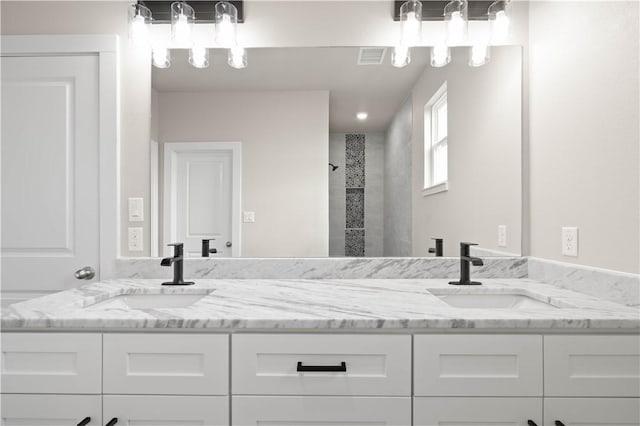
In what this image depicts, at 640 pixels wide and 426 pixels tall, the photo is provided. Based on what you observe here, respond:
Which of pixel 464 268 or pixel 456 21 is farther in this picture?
pixel 456 21

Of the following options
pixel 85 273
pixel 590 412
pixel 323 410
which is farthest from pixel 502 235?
pixel 85 273

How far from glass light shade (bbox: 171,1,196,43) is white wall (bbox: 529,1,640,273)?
63.5 inches

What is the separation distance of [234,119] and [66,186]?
2.81ft

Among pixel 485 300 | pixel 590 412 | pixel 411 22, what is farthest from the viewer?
pixel 411 22

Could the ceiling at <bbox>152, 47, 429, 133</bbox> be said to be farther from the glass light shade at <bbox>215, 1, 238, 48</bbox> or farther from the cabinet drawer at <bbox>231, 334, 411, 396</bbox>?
the cabinet drawer at <bbox>231, 334, 411, 396</bbox>

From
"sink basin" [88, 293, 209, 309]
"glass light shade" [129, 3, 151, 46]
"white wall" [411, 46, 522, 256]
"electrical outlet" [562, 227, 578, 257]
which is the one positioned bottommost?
"sink basin" [88, 293, 209, 309]

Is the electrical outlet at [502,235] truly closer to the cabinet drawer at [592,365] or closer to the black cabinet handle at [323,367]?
the cabinet drawer at [592,365]

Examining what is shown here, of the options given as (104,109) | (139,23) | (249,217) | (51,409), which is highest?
(139,23)

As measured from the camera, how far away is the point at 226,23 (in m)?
1.68

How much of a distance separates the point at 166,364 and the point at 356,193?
1.09 meters

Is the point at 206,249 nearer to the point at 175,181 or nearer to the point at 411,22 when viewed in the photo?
the point at 175,181

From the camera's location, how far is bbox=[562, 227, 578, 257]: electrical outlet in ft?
4.47

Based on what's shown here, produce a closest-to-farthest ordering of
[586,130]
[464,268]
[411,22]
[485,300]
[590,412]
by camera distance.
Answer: [590,412] → [586,130] → [485,300] → [464,268] → [411,22]

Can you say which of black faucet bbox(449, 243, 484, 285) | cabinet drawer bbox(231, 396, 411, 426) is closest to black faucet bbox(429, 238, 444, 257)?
black faucet bbox(449, 243, 484, 285)
